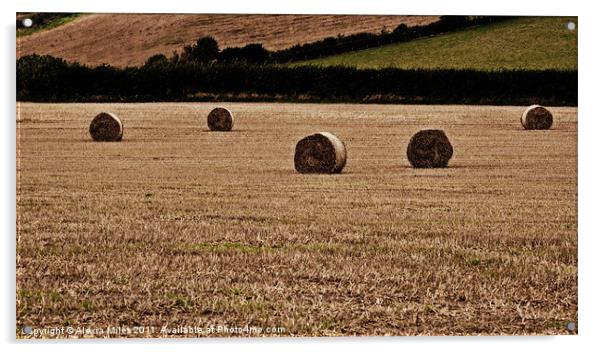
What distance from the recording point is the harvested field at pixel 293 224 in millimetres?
8688

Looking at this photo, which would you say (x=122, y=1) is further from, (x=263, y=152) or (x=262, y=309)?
(x=262, y=309)

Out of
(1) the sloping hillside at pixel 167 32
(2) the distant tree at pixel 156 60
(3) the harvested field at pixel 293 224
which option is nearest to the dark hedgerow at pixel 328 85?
(2) the distant tree at pixel 156 60

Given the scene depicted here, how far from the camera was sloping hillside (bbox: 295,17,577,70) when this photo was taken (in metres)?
9.84

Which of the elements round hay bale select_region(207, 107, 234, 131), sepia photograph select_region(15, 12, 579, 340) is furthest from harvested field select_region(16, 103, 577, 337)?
round hay bale select_region(207, 107, 234, 131)

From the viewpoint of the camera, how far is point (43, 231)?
9.09m

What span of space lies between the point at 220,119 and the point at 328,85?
1.13 m

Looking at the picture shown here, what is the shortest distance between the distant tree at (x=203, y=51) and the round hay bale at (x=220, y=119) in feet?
1.62

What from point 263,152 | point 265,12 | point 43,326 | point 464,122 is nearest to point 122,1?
point 265,12

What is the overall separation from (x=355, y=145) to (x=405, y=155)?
644 millimetres

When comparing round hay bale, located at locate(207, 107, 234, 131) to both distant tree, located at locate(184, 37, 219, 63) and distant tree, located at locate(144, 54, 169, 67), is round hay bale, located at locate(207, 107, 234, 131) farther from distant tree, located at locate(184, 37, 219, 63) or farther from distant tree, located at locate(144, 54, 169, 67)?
distant tree, located at locate(144, 54, 169, 67)

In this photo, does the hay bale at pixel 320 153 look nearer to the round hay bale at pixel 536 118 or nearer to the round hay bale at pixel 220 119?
the round hay bale at pixel 220 119

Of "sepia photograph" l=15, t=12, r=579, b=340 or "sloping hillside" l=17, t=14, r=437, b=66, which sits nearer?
"sepia photograph" l=15, t=12, r=579, b=340

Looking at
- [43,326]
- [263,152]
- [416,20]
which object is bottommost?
[43,326]

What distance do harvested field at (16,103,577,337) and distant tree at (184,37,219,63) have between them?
549 millimetres
